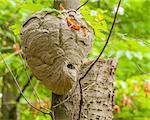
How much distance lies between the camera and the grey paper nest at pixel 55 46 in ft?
7.01

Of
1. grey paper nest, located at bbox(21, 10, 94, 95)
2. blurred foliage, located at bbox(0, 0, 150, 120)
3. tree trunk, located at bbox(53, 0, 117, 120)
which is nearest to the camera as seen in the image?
grey paper nest, located at bbox(21, 10, 94, 95)

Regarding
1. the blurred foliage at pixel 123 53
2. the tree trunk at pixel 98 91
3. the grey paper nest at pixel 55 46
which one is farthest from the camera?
the blurred foliage at pixel 123 53

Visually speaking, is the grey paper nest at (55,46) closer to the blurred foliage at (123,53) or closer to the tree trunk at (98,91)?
the tree trunk at (98,91)

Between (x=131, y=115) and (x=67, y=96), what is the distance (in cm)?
334

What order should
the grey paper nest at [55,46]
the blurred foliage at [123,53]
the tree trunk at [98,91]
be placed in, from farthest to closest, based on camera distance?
the blurred foliage at [123,53] < the tree trunk at [98,91] < the grey paper nest at [55,46]

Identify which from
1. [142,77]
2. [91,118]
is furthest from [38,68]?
[142,77]

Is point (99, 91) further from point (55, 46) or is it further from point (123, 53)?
point (123, 53)

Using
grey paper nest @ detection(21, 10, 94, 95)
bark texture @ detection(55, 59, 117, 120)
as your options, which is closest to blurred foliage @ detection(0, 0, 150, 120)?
bark texture @ detection(55, 59, 117, 120)

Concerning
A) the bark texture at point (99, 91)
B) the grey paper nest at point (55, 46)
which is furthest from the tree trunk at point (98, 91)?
the grey paper nest at point (55, 46)

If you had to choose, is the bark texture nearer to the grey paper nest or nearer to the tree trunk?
the tree trunk

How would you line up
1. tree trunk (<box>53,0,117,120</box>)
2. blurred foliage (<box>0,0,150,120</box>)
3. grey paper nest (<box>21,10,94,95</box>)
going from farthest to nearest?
blurred foliage (<box>0,0,150,120</box>)
tree trunk (<box>53,0,117,120</box>)
grey paper nest (<box>21,10,94,95</box>)

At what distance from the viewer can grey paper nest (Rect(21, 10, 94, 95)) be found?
7.01 feet

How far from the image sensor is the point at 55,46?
214cm

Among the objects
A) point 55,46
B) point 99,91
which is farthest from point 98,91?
point 55,46
